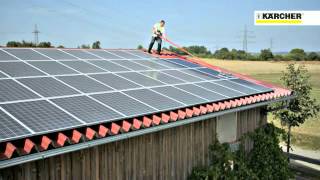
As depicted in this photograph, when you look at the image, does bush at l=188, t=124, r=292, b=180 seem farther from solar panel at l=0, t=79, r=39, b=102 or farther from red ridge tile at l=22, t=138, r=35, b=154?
red ridge tile at l=22, t=138, r=35, b=154

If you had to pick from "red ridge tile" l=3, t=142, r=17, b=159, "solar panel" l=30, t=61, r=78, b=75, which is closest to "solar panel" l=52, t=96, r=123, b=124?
"red ridge tile" l=3, t=142, r=17, b=159

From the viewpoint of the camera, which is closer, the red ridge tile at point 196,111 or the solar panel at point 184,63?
the red ridge tile at point 196,111

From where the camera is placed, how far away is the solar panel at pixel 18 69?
26.4ft

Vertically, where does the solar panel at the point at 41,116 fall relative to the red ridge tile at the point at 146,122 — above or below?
above

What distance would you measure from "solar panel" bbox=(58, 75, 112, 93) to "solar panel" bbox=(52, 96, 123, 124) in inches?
24.6

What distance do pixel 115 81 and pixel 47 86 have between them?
6.79 ft

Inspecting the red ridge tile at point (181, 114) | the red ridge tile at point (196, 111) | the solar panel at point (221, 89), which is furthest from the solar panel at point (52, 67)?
the solar panel at point (221, 89)

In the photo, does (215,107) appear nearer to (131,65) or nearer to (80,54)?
(131,65)

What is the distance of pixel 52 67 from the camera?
9352mm

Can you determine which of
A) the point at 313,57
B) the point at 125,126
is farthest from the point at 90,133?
the point at 313,57

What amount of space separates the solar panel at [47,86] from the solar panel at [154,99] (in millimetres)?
1522

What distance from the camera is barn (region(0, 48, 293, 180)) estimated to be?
6020 millimetres

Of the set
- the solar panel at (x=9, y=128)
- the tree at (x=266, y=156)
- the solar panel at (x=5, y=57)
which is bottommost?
the tree at (x=266, y=156)

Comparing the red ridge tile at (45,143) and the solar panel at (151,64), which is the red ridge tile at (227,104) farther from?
the red ridge tile at (45,143)
